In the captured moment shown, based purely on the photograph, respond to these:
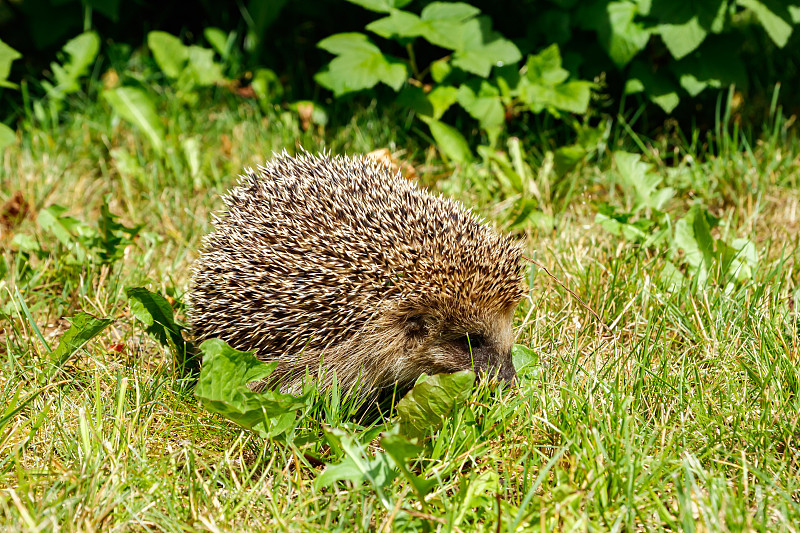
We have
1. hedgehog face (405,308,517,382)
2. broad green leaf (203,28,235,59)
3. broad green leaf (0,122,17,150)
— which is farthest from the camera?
broad green leaf (203,28,235,59)

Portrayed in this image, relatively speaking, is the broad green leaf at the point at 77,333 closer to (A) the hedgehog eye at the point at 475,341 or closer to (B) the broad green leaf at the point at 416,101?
(A) the hedgehog eye at the point at 475,341

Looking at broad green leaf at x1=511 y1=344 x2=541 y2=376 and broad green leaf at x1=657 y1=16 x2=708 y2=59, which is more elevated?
broad green leaf at x1=657 y1=16 x2=708 y2=59

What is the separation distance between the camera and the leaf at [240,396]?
2900 mm

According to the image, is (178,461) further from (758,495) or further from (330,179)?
(758,495)

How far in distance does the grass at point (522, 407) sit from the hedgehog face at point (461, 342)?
178 mm

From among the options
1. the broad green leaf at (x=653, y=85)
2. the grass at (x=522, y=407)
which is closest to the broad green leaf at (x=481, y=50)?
the grass at (x=522, y=407)

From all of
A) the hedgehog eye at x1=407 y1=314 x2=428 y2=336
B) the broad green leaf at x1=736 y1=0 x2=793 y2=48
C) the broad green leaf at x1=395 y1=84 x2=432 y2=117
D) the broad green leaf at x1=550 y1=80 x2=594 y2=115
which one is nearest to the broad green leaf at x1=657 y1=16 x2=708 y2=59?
the broad green leaf at x1=736 y1=0 x2=793 y2=48

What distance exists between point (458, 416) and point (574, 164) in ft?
7.63

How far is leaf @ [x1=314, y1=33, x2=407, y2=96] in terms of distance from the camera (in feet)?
15.9

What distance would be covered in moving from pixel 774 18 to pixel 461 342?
2.98m

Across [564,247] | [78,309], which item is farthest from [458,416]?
[78,309]

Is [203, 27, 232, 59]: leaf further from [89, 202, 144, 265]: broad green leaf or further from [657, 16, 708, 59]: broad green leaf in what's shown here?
[657, 16, 708, 59]: broad green leaf

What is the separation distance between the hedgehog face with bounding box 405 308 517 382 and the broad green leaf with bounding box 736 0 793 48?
2.61 m

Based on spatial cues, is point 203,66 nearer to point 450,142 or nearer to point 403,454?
point 450,142
